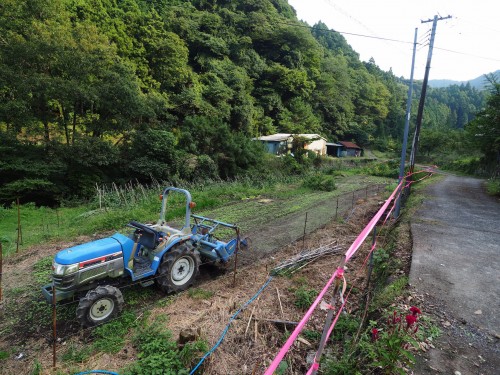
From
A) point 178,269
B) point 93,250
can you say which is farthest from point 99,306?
point 178,269

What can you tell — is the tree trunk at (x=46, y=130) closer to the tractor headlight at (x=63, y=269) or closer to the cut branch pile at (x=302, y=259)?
the tractor headlight at (x=63, y=269)

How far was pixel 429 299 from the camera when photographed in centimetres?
418

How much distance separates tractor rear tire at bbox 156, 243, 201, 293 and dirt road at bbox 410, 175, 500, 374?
3.79 m

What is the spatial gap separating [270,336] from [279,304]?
0.70m

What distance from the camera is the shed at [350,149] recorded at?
4422 centimetres

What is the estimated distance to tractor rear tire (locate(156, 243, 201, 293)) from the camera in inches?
194

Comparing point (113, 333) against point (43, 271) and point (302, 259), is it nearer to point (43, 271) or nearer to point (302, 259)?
point (43, 271)

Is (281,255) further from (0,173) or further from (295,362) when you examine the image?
(0,173)

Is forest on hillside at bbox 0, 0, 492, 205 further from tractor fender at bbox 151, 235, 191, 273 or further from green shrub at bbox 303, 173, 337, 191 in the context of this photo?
tractor fender at bbox 151, 235, 191, 273

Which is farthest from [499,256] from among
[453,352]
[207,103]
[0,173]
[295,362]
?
[207,103]

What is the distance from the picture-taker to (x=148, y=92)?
23.4 meters

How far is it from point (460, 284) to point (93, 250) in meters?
5.90

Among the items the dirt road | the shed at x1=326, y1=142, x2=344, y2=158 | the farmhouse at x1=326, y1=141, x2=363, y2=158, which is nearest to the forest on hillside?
the farmhouse at x1=326, y1=141, x2=363, y2=158

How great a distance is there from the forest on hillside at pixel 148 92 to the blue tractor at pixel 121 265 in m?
9.00
